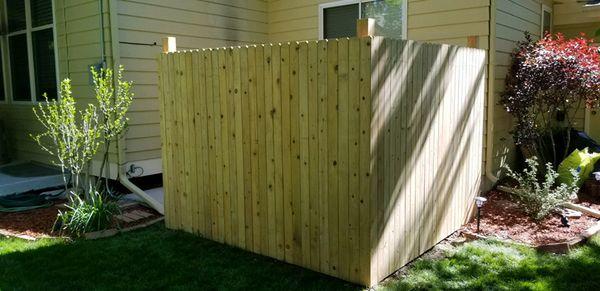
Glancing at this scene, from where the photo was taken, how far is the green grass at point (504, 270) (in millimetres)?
3547

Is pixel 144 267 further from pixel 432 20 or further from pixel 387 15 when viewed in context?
pixel 387 15

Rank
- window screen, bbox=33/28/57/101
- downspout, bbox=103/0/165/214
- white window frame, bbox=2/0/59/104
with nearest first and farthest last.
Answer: downspout, bbox=103/0/165/214 < white window frame, bbox=2/0/59/104 < window screen, bbox=33/28/57/101

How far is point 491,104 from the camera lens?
6043 mm

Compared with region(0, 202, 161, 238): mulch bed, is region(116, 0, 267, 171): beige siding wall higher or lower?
higher

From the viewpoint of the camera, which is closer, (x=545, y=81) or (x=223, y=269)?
(x=223, y=269)

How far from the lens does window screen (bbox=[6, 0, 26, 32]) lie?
7.30 meters

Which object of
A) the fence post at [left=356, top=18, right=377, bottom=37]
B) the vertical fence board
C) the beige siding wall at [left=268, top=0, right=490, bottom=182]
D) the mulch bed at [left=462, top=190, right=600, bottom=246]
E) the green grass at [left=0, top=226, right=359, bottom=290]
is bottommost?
the green grass at [left=0, top=226, right=359, bottom=290]

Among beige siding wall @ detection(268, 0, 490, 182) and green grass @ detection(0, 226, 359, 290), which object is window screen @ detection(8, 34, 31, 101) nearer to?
green grass @ detection(0, 226, 359, 290)

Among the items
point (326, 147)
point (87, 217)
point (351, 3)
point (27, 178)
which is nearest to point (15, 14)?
point (27, 178)

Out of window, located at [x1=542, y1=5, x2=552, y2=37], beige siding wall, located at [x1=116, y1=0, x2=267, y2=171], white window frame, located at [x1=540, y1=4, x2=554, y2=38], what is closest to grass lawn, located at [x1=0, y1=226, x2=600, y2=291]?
beige siding wall, located at [x1=116, y1=0, x2=267, y2=171]

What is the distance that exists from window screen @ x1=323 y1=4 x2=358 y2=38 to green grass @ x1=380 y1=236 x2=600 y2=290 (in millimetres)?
4180

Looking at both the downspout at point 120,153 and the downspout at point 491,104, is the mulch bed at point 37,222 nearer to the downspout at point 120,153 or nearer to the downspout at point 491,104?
the downspout at point 120,153

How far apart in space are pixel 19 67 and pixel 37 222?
3476 mm

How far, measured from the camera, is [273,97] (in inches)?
153
